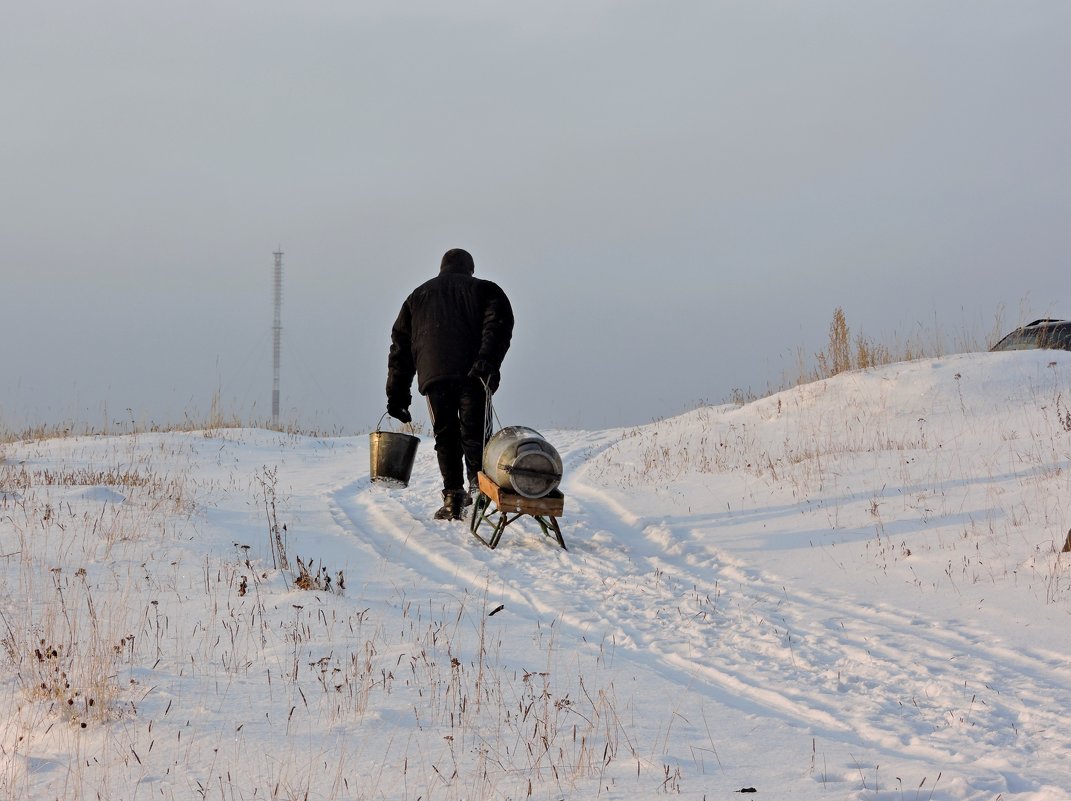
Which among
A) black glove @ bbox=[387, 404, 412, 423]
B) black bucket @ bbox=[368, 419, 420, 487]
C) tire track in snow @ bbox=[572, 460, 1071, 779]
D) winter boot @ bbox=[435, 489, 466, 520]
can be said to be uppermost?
black glove @ bbox=[387, 404, 412, 423]

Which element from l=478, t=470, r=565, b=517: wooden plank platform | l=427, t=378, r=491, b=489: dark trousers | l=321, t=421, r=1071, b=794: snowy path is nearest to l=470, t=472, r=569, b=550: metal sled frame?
l=478, t=470, r=565, b=517: wooden plank platform

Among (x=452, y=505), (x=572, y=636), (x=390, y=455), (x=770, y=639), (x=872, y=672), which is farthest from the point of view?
(x=452, y=505)

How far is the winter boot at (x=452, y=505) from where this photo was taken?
959cm

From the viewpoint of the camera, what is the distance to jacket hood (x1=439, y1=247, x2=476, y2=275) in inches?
380

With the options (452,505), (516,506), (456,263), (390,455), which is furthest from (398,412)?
(516,506)

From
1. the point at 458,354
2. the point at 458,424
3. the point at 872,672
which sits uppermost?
the point at 458,354

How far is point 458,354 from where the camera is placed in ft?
30.6

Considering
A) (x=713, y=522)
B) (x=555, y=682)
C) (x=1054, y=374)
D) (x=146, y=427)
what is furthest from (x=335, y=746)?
(x=146, y=427)

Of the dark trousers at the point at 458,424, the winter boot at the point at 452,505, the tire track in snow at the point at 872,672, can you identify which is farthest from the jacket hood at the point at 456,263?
the tire track in snow at the point at 872,672

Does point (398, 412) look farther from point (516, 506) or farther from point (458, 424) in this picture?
point (516, 506)

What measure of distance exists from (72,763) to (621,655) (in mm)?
2870

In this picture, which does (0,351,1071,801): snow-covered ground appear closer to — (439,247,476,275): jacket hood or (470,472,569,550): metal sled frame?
(470,472,569,550): metal sled frame

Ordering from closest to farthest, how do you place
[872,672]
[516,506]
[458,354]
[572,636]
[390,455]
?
[872,672]
[572,636]
[516,506]
[458,354]
[390,455]

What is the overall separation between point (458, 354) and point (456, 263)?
40.4 inches
